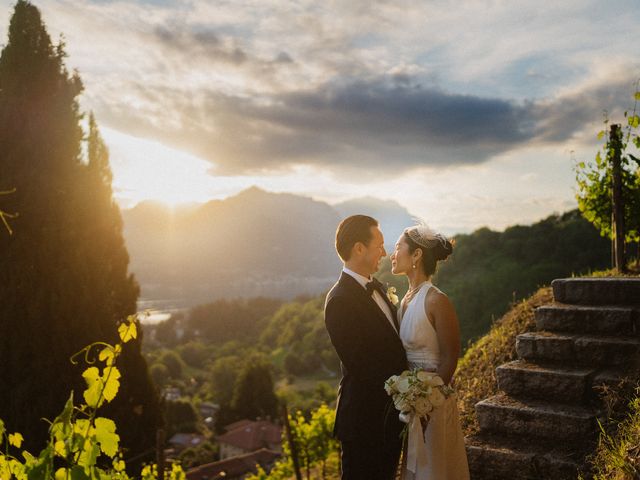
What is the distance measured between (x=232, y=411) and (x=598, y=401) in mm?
49550

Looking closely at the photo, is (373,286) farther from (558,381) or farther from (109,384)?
(558,381)

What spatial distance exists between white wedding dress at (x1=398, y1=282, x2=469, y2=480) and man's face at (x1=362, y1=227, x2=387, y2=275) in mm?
433

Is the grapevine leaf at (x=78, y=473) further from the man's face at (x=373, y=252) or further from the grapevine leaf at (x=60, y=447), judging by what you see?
the man's face at (x=373, y=252)

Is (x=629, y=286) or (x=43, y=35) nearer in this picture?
(x=629, y=286)

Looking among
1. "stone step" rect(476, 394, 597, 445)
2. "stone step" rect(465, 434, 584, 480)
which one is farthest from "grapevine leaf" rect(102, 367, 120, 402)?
"stone step" rect(476, 394, 597, 445)

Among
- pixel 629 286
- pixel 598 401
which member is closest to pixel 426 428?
pixel 598 401

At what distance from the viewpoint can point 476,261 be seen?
37.5 metres

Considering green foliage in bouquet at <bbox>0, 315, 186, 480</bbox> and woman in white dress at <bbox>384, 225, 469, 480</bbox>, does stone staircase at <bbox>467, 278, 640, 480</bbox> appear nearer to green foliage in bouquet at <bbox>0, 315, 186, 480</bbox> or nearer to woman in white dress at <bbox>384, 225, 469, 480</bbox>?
woman in white dress at <bbox>384, 225, 469, 480</bbox>

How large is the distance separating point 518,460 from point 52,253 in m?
9.76

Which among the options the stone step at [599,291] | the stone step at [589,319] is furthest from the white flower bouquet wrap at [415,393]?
the stone step at [599,291]

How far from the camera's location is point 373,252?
4.09 meters

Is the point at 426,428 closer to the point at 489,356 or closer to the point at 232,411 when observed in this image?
the point at 489,356

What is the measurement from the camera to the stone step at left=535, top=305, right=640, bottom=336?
5.98m

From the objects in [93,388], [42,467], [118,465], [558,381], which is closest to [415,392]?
[118,465]
